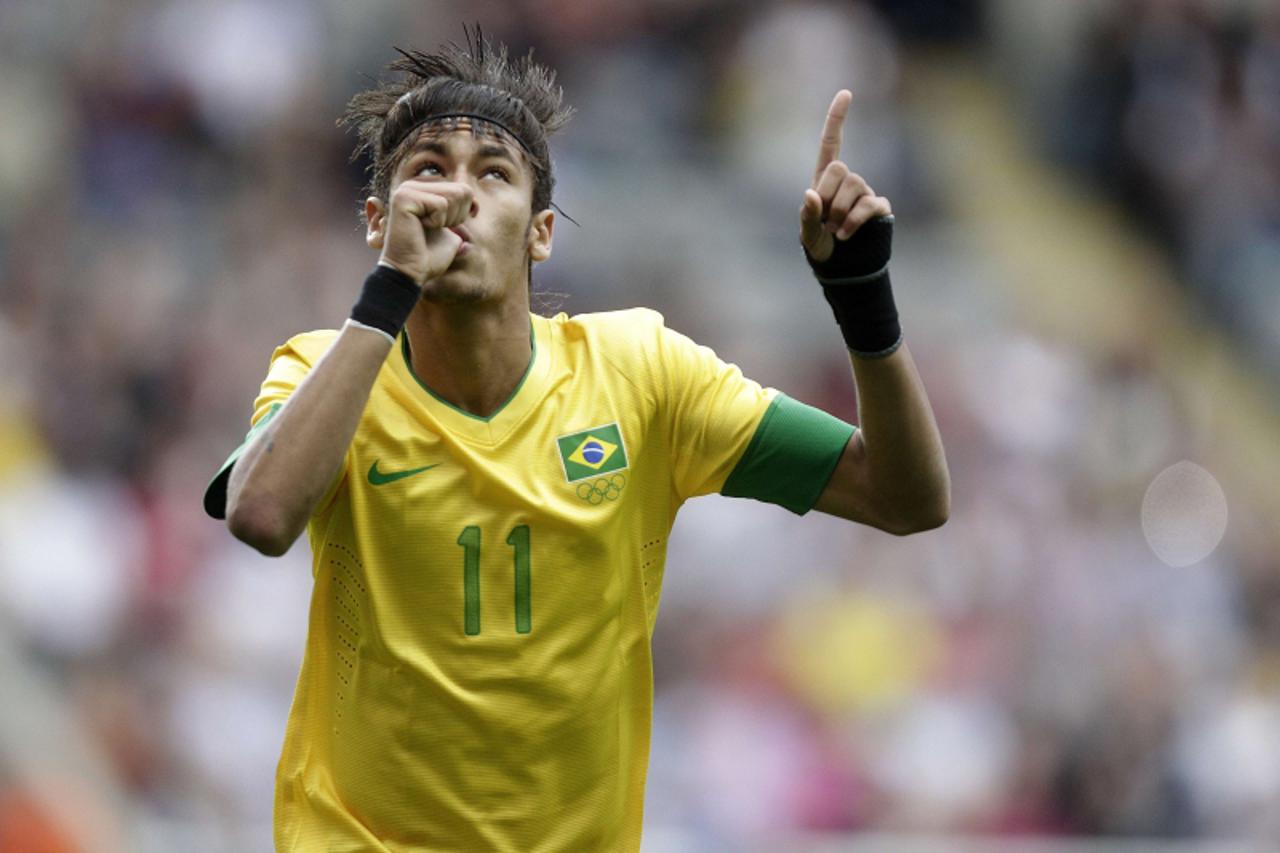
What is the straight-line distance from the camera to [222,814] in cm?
766

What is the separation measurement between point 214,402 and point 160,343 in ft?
1.61

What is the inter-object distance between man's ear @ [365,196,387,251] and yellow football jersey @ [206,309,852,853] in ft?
0.92

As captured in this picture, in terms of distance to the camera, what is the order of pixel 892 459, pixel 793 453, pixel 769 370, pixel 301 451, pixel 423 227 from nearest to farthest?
pixel 301 451 → pixel 423 227 → pixel 892 459 → pixel 793 453 → pixel 769 370

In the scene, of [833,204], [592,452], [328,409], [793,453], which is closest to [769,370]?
[793,453]

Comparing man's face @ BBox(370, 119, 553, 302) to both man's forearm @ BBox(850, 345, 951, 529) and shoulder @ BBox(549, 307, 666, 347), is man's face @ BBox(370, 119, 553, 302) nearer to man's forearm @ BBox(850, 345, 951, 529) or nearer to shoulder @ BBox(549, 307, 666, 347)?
shoulder @ BBox(549, 307, 666, 347)

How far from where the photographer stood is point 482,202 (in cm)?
377

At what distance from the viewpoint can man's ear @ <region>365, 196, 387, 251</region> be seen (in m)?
3.99

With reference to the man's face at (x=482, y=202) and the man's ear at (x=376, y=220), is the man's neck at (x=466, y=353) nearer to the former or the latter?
the man's face at (x=482, y=202)

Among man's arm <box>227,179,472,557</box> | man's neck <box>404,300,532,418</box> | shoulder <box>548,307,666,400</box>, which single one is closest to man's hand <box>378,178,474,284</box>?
man's arm <box>227,179,472,557</box>

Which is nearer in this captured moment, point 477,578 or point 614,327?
point 477,578

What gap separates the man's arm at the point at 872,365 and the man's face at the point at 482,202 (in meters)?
0.61

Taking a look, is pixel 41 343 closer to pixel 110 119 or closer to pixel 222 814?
pixel 110 119

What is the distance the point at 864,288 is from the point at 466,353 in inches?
32.2

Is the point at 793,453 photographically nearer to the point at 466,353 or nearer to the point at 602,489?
the point at 602,489
